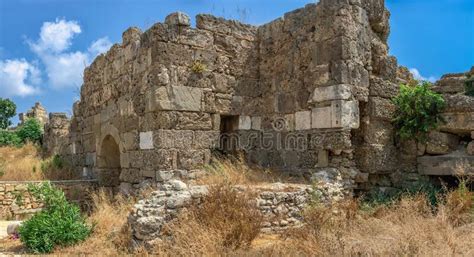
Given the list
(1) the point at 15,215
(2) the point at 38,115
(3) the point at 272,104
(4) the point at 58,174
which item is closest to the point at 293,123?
(3) the point at 272,104

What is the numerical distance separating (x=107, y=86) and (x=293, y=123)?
16.2 ft

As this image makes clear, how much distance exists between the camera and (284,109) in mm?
9047

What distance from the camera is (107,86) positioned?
1098cm

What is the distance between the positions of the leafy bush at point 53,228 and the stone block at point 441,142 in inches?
246

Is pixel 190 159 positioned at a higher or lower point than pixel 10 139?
lower

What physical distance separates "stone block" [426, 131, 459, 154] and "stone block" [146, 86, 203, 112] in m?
4.42

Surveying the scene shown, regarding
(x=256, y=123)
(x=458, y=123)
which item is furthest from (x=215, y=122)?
(x=458, y=123)

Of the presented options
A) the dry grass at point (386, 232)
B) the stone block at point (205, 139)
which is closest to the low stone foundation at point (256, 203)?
the dry grass at point (386, 232)

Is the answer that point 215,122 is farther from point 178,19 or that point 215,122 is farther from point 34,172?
point 34,172

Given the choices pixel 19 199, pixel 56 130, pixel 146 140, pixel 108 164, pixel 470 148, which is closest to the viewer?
pixel 470 148

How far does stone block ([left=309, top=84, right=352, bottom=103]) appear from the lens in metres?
7.81

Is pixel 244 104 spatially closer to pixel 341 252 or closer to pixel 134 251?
pixel 134 251

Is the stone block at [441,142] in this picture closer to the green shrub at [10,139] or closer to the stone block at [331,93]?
the stone block at [331,93]

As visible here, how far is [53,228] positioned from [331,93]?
5119mm
